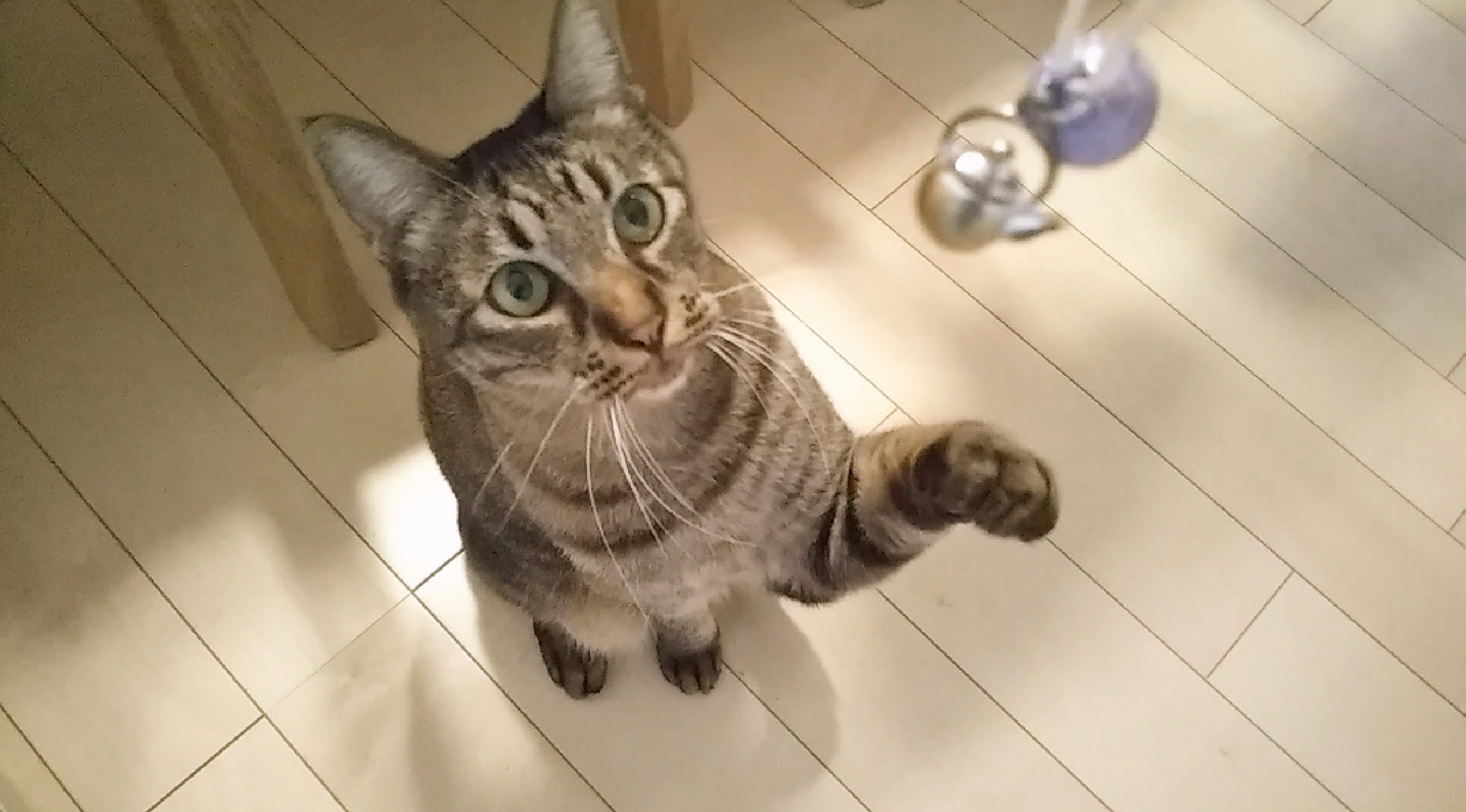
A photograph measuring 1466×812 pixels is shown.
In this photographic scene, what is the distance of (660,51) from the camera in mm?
1350

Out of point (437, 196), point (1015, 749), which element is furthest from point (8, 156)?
point (1015, 749)

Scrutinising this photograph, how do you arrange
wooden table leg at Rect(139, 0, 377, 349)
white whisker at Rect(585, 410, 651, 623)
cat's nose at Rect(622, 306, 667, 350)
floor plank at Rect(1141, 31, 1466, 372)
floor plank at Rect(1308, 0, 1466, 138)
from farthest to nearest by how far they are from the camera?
floor plank at Rect(1308, 0, 1466, 138), floor plank at Rect(1141, 31, 1466, 372), wooden table leg at Rect(139, 0, 377, 349), white whisker at Rect(585, 410, 651, 623), cat's nose at Rect(622, 306, 667, 350)

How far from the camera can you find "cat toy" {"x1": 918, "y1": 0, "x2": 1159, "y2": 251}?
1424 millimetres

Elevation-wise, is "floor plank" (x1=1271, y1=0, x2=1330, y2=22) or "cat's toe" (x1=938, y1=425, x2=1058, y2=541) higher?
"floor plank" (x1=1271, y1=0, x2=1330, y2=22)

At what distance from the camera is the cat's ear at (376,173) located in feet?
2.32

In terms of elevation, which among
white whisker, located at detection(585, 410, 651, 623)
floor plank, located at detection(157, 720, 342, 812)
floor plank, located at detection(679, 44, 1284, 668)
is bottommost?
floor plank, located at detection(157, 720, 342, 812)

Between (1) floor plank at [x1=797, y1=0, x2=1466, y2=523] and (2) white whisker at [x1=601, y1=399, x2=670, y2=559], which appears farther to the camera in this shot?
(1) floor plank at [x1=797, y1=0, x2=1466, y2=523]

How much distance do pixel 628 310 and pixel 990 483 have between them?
0.26 m

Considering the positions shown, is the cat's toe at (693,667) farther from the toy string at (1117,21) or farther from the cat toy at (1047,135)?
the toy string at (1117,21)

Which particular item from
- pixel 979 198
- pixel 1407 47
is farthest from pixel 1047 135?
pixel 1407 47

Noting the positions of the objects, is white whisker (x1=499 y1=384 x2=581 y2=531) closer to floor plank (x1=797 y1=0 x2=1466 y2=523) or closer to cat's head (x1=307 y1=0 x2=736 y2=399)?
cat's head (x1=307 y1=0 x2=736 y2=399)

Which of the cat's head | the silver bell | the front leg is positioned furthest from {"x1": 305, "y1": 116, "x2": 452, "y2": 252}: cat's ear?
the silver bell

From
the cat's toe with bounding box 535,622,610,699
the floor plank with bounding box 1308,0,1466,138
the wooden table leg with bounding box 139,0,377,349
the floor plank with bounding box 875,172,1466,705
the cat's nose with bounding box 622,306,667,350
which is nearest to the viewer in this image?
the cat's nose with bounding box 622,306,667,350

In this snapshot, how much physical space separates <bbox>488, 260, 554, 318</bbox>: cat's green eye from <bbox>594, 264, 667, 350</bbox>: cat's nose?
45mm
